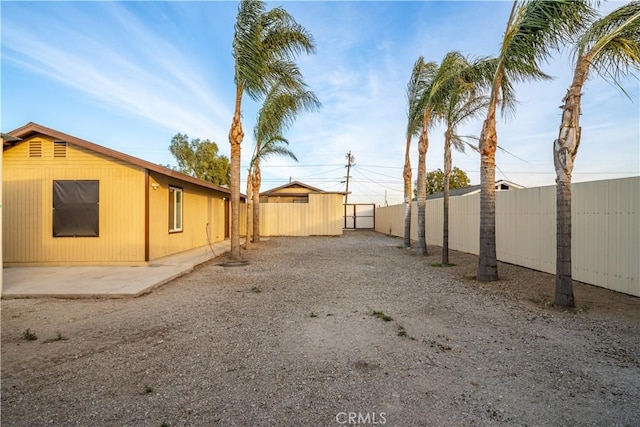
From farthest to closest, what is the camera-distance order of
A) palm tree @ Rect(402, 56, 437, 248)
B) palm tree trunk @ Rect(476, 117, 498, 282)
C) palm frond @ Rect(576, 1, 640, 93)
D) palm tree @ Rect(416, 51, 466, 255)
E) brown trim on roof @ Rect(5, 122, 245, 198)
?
palm tree @ Rect(402, 56, 437, 248) → palm tree @ Rect(416, 51, 466, 255) → brown trim on roof @ Rect(5, 122, 245, 198) → palm tree trunk @ Rect(476, 117, 498, 282) → palm frond @ Rect(576, 1, 640, 93)

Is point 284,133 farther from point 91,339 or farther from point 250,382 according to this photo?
point 250,382

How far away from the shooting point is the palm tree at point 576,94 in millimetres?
4434

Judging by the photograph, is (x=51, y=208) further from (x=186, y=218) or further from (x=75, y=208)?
(x=186, y=218)

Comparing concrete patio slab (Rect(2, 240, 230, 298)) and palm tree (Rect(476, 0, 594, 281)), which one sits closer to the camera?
palm tree (Rect(476, 0, 594, 281))

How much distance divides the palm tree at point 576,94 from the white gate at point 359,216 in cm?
2177

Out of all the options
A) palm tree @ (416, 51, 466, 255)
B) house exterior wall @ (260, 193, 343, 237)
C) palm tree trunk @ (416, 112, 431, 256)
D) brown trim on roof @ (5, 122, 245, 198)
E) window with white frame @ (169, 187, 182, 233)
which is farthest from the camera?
house exterior wall @ (260, 193, 343, 237)

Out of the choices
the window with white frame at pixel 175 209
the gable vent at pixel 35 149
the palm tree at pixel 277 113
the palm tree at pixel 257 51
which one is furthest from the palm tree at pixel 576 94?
Answer: the gable vent at pixel 35 149

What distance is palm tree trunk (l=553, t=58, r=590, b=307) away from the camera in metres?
4.57

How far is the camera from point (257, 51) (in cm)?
845

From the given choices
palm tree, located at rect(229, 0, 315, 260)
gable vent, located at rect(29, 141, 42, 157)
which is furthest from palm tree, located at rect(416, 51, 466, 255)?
gable vent, located at rect(29, 141, 42, 157)

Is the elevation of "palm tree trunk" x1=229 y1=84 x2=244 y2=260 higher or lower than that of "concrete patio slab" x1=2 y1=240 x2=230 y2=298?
higher

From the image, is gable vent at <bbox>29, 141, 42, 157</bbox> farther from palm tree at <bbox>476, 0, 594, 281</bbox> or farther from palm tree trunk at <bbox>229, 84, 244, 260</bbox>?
palm tree at <bbox>476, 0, 594, 281</bbox>

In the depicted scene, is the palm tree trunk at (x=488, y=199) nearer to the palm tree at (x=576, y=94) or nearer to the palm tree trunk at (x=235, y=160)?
the palm tree at (x=576, y=94)

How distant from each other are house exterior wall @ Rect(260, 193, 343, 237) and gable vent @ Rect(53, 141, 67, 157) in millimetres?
11789
